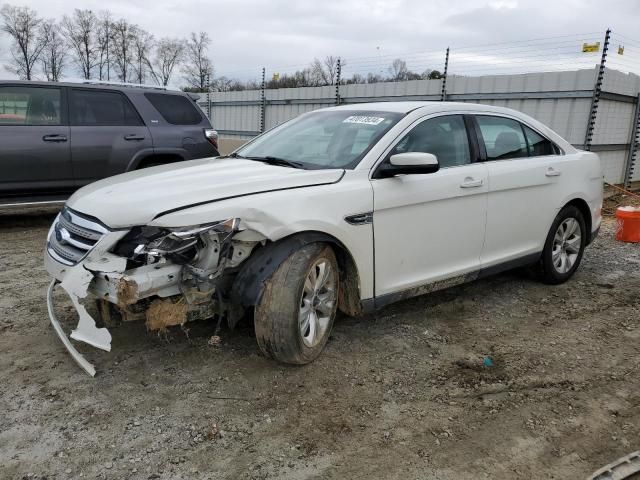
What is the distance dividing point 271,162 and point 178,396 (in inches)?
67.7

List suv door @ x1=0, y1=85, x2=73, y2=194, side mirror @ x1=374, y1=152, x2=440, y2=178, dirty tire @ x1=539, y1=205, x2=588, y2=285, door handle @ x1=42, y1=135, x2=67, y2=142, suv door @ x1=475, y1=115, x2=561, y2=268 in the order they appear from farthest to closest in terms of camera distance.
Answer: door handle @ x1=42, y1=135, x2=67, y2=142, suv door @ x1=0, y1=85, x2=73, y2=194, dirty tire @ x1=539, y1=205, x2=588, y2=285, suv door @ x1=475, y1=115, x2=561, y2=268, side mirror @ x1=374, y1=152, x2=440, y2=178

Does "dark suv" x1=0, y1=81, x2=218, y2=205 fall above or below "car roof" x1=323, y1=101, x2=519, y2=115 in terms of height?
A: below

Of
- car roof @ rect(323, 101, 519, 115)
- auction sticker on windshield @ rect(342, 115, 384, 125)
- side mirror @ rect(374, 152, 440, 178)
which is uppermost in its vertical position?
car roof @ rect(323, 101, 519, 115)

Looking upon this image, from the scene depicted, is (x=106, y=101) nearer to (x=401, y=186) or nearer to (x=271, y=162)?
(x=271, y=162)

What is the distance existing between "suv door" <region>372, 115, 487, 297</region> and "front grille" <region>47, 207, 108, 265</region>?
1690mm

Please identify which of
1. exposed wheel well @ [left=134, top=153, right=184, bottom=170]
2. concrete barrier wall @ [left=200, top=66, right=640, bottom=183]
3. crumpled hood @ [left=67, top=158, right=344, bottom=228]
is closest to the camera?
crumpled hood @ [left=67, top=158, right=344, bottom=228]

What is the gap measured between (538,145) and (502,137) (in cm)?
56

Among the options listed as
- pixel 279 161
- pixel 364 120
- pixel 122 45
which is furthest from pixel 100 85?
pixel 122 45

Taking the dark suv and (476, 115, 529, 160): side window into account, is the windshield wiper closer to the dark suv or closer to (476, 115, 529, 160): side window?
(476, 115, 529, 160): side window

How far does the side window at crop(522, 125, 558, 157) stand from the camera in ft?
15.7

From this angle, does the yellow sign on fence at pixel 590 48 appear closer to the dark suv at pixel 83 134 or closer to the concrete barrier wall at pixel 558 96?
the concrete barrier wall at pixel 558 96

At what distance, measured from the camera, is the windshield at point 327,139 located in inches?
146

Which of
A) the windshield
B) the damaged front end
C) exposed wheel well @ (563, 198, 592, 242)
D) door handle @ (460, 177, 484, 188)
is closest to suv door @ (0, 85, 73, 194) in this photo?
the windshield

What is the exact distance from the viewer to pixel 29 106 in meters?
6.56
